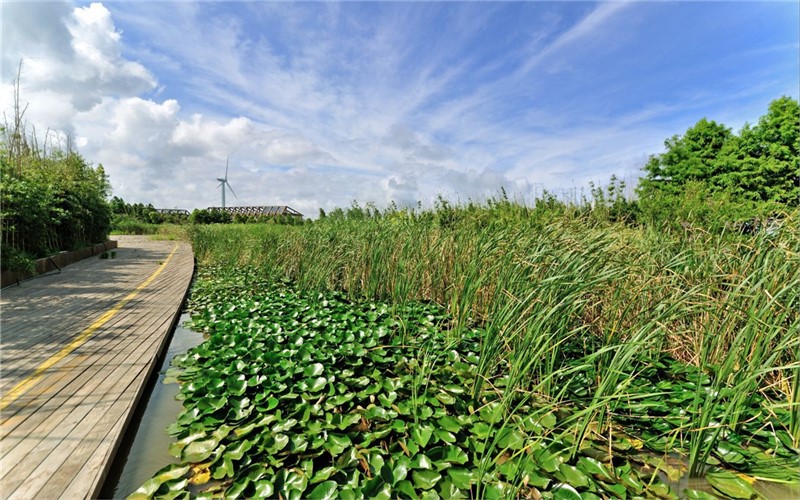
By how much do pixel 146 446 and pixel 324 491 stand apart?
4.69 feet

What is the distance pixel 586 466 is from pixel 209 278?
7532 millimetres

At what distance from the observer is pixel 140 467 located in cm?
194

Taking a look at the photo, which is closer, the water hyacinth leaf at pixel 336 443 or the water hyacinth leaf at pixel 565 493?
the water hyacinth leaf at pixel 565 493

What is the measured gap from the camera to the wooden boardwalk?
169 cm

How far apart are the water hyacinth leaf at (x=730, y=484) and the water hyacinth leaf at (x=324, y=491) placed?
184 centimetres

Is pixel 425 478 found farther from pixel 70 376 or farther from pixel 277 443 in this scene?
pixel 70 376

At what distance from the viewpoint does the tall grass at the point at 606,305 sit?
1.78m

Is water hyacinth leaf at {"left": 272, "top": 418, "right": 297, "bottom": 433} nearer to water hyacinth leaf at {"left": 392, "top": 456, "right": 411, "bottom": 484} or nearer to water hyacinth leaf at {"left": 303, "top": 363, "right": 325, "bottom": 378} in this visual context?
water hyacinth leaf at {"left": 303, "top": 363, "right": 325, "bottom": 378}

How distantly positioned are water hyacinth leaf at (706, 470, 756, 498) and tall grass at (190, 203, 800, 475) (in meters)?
0.07

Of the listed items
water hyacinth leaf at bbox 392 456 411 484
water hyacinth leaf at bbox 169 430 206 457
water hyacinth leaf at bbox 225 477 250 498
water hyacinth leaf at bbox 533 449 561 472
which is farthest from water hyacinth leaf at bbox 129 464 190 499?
water hyacinth leaf at bbox 533 449 561 472

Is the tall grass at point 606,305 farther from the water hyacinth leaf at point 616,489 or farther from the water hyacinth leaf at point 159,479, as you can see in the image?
the water hyacinth leaf at point 159,479

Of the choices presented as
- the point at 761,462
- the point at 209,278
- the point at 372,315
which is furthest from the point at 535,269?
the point at 209,278

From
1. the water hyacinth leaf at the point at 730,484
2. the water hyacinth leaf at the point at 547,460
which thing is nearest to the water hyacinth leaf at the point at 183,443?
the water hyacinth leaf at the point at 547,460

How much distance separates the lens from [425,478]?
5.31 feet
